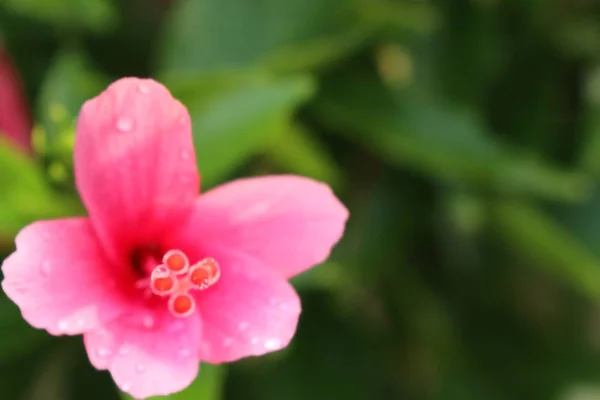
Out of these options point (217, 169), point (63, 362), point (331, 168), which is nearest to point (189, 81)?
point (217, 169)

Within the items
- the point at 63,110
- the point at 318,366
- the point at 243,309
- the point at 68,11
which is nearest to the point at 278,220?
the point at 243,309

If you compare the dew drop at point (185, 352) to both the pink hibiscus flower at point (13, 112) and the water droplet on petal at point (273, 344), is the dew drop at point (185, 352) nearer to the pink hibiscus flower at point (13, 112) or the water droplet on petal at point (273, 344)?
the water droplet on petal at point (273, 344)

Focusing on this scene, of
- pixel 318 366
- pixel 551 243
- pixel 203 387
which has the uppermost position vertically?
pixel 203 387

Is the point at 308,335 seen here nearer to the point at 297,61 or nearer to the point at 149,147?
the point at 297,61

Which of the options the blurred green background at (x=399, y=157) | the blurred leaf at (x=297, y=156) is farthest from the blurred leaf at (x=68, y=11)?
the blurred leaf at (x=297, y=156)

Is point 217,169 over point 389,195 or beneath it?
over

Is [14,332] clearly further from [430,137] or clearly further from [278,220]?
[430,137]

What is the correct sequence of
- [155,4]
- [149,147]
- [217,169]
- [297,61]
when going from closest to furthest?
[149,147]
[217,169]
[297,61]
[155,4]

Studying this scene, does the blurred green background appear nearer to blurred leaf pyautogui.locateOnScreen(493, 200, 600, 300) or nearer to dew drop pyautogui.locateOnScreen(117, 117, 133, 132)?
blurred leaf pyautogui.locateOnScreen(493, 200, 600, 300)
